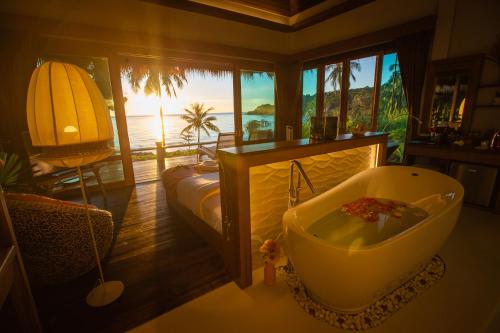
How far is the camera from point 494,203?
7.87 feet

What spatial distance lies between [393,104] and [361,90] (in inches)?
23.0

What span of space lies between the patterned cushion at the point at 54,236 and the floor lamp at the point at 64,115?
1.25 ft

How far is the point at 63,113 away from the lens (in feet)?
3.69

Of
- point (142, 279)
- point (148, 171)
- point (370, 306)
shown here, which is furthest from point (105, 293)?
point (148, 171)

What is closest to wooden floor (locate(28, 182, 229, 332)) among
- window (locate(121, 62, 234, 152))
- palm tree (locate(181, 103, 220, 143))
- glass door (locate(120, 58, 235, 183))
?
glass door (locate(120, 58, 235, 183))

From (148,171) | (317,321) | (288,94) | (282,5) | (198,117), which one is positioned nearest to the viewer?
(317,321)

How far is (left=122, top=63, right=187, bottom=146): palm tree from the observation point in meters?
5.72

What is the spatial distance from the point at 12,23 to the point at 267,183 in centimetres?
328

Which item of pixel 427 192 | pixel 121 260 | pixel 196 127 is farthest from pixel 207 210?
pixel 196 127

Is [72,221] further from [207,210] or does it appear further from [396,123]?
[396,123]

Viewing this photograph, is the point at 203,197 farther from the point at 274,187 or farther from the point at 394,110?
the point at 394,110

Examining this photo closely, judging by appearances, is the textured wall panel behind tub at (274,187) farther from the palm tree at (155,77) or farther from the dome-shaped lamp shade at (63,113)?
the palm tree at (155,77)

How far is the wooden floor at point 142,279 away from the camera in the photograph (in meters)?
1.29

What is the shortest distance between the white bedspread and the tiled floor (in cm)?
49
